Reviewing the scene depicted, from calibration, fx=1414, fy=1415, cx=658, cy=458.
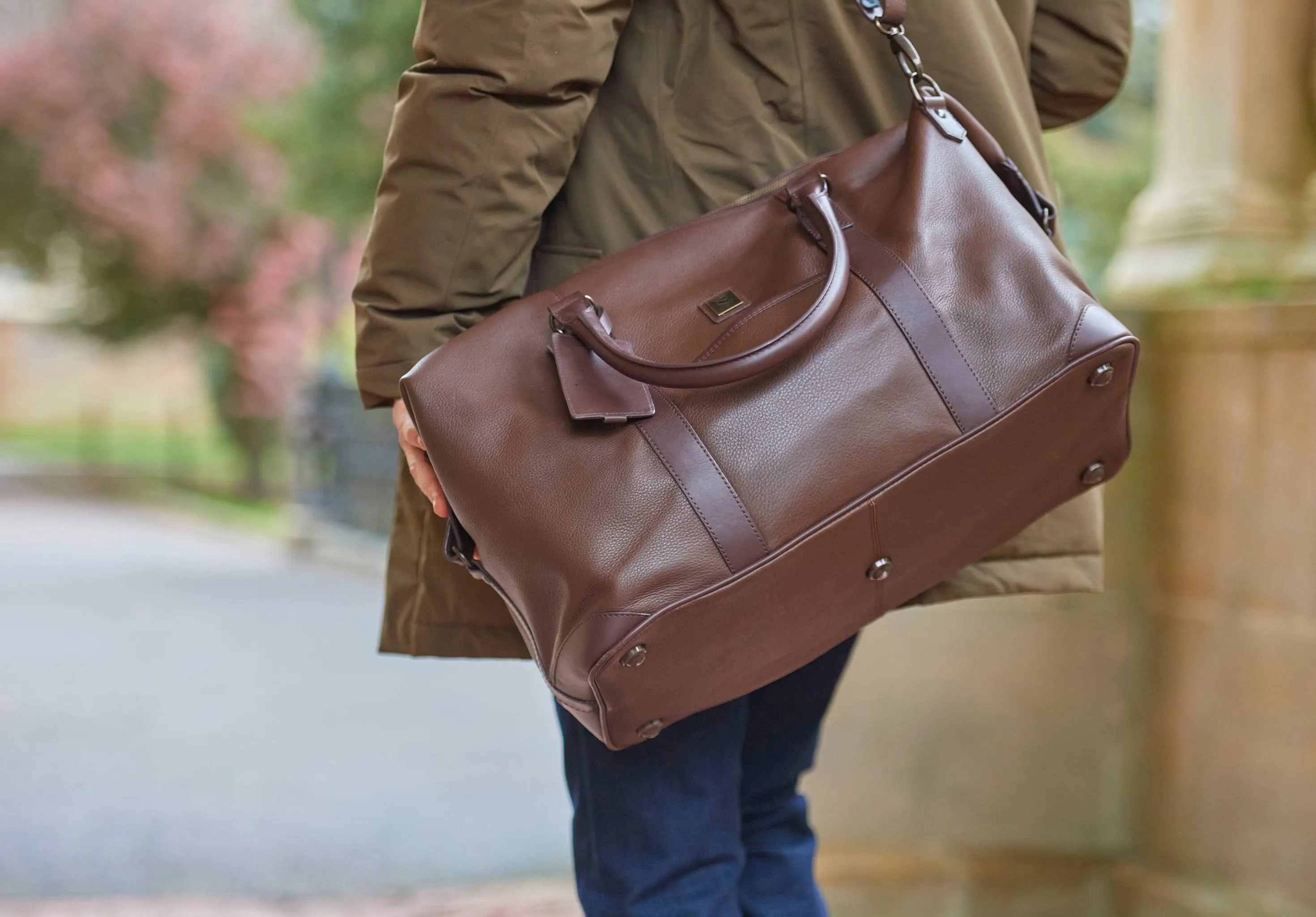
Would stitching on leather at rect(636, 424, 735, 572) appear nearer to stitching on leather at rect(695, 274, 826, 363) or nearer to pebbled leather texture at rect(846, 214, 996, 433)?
stitching on leather at rect(695, 274, 826, 363)

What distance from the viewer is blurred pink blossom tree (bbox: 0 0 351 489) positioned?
15.9 metres

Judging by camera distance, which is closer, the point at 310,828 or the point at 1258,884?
the point at 1258,884

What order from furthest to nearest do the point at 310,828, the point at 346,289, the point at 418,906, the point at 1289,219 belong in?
the point at 346,289
the point at 310,828
the point at 418,906
the point at 1289,219

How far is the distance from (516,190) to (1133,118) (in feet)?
45.9

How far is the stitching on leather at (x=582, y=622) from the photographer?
112 cm

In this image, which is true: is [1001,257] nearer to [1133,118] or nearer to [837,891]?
[837,891]

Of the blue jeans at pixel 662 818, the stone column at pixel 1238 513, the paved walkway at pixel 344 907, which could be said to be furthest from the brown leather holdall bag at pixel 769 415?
the paved walkway at pixel 344 907

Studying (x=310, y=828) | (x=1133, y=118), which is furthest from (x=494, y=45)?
(x=1133, y=118)

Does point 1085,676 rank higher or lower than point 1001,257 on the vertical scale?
lower

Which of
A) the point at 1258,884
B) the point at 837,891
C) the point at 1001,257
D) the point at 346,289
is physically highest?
the point at 1001,257

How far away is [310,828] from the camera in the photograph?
11.9 ft

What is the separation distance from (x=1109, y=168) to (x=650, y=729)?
13007mm

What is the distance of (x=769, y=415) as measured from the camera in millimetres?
1206

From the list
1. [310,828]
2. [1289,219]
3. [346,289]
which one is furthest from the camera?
[346,289]
